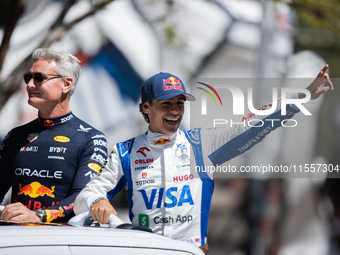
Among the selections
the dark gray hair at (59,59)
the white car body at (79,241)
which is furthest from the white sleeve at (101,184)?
the dark gray hair at (59,59)

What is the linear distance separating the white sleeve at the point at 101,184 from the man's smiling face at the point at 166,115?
0.30 m

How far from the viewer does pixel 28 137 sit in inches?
109

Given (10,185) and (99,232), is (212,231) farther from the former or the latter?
(99,232)

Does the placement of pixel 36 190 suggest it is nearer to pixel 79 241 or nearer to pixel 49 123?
pixel 49 123

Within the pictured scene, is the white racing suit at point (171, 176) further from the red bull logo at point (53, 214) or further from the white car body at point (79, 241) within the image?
the white car body at point (79, 241)

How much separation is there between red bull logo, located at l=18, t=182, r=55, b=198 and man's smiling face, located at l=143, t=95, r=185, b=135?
0.73 m

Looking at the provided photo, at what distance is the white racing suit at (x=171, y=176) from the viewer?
2.46 meters

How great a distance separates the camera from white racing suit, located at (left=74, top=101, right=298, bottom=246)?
8.07 feet

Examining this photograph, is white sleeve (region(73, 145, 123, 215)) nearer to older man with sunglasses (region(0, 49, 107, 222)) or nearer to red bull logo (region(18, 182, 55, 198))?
older man with sunglasses (region(0, 49, 107, 222))

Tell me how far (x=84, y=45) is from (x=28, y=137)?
5220 millimetres

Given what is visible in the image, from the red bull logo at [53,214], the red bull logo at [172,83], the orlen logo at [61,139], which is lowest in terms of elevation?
the red bull logo at [53,214]

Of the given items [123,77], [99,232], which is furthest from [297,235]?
[99,232]

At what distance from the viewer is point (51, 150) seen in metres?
2.65

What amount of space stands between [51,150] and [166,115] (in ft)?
2.48
